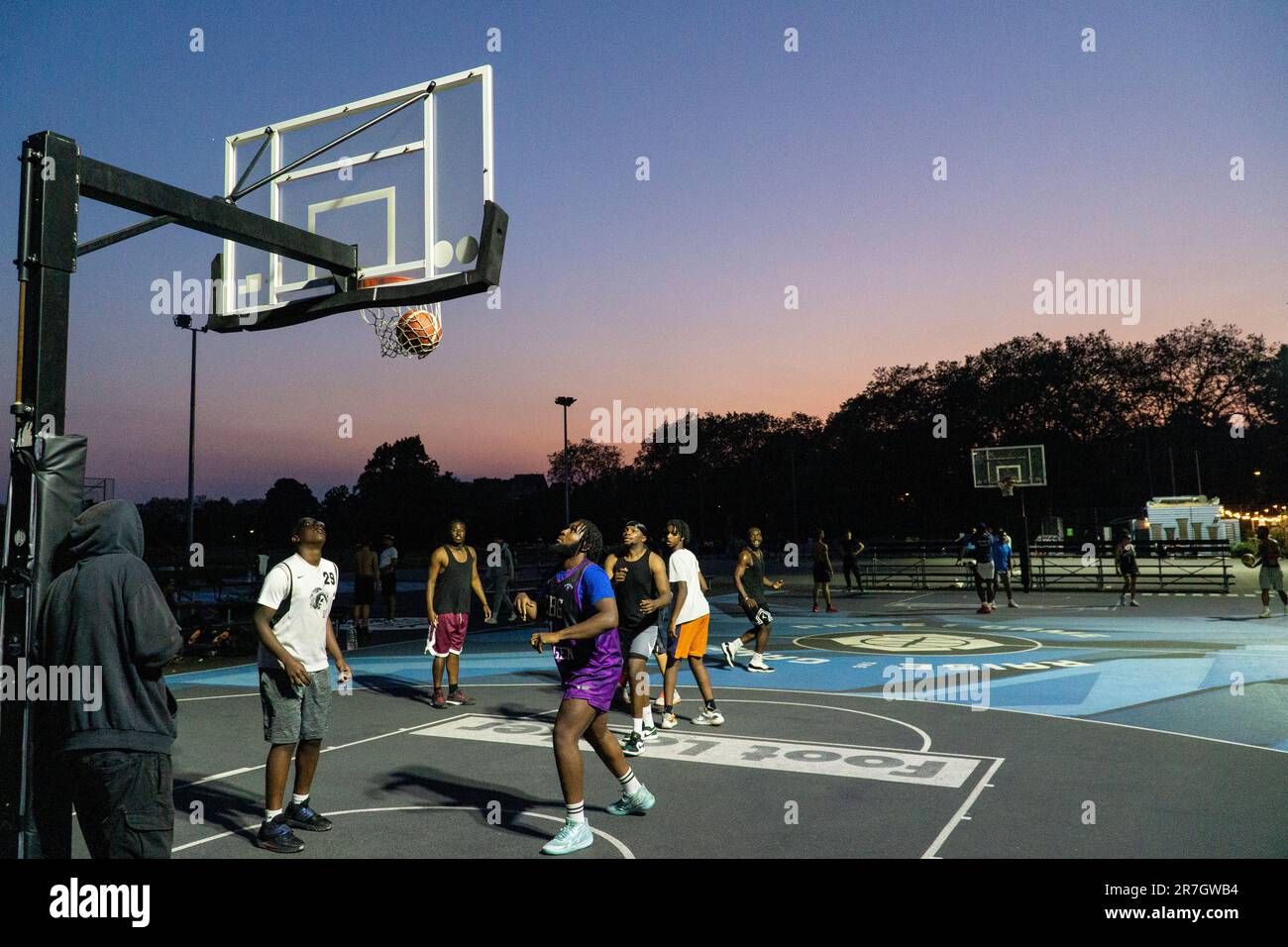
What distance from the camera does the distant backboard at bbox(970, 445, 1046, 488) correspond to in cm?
2853

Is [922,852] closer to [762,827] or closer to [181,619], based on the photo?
[762,827]

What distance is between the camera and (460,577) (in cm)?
1020

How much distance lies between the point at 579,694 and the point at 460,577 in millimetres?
4964

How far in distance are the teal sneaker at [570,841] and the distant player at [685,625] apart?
3490mm

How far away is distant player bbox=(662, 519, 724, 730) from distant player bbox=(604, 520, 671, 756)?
43cm

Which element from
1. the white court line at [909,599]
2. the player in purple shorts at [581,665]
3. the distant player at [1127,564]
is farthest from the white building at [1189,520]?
the player in purple shorts at [581,665]

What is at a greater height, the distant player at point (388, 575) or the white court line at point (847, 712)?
the distant player at point (388, 575)

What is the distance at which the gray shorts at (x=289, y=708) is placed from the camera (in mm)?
5539

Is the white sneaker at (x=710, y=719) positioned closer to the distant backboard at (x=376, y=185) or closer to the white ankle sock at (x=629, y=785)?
the white ankle sock at (x=629, y=785)

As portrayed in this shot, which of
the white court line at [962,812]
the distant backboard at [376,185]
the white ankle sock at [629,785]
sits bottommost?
the white court line at [962,812]

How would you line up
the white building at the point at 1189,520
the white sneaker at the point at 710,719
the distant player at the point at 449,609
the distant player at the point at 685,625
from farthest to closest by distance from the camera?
the white building at the point at 1189,520
the distant player at the point at 449,609
the distant player at the point at 685,625
the white sneaker at the point at 710,719

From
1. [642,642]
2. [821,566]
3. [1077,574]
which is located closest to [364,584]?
[821,566]

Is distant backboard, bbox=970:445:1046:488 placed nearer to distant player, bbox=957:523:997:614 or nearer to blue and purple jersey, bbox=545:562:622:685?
distant player, bbox=957:523:997:614
